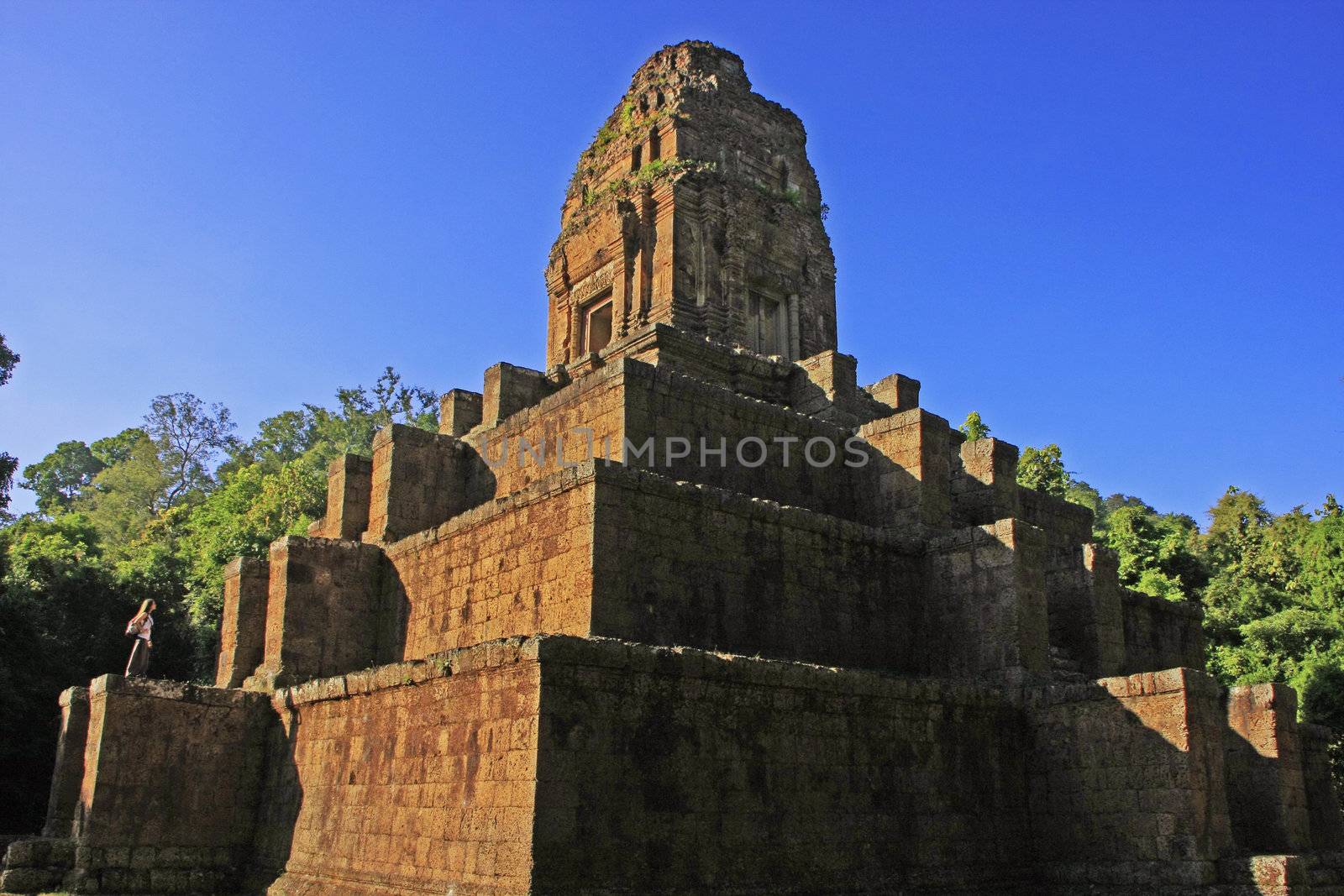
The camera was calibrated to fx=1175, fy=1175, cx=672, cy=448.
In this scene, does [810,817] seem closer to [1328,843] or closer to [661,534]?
[661,534]

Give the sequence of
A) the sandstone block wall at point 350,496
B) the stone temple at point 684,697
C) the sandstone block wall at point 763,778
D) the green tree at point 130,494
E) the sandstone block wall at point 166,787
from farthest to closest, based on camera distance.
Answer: the green tree at point 130,494
the sandstone block wall at point 350,496
the sandstone block wall at point 166,787
the stone temple at point 684,697
the sandstone block wall at point 763,778

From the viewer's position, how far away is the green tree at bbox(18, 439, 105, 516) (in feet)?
277

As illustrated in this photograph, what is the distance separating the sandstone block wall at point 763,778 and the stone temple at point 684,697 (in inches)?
1.2

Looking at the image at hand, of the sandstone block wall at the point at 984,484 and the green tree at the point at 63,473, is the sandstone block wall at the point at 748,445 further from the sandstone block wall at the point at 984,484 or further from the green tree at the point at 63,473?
the green tree at the point at 63,473

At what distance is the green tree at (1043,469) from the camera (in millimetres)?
38406

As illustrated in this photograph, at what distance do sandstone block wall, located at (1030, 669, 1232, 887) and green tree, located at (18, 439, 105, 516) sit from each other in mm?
82766

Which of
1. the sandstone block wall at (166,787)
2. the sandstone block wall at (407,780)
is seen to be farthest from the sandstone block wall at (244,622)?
the sandstone block wall at (407,780)

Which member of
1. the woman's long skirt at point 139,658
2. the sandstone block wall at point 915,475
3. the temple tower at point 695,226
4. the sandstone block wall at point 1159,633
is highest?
the temple tower at point 695,226

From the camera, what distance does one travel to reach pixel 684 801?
1012 centimetres

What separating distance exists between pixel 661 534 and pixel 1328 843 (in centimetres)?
916

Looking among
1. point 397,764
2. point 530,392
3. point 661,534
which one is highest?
point 530,392

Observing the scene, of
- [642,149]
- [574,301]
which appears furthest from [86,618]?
[642,149]

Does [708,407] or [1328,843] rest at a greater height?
[708,407]

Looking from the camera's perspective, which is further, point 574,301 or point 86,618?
point 86,618
